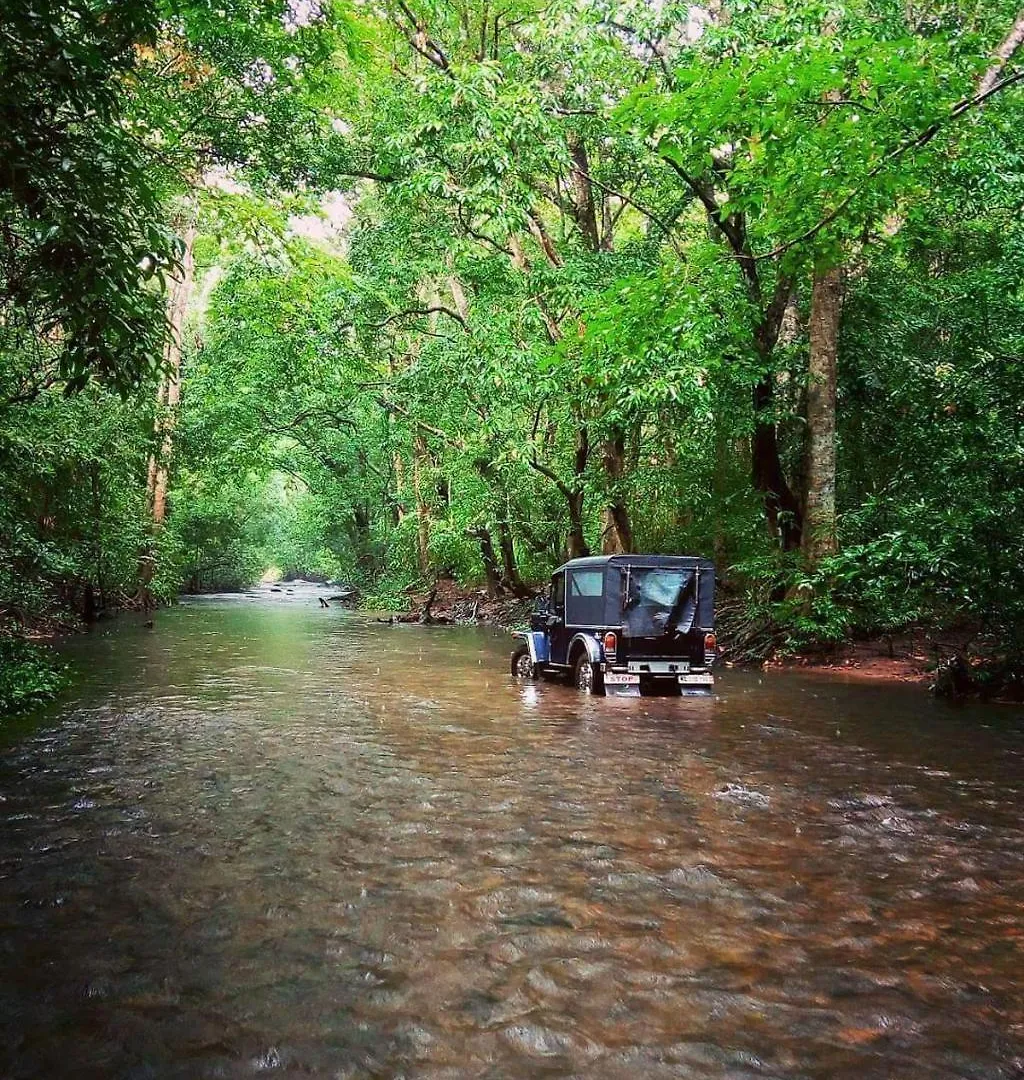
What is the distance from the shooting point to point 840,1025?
3068mm

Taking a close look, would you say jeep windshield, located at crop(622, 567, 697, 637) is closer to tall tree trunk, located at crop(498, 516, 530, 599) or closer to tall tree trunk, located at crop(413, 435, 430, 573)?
tall tree trunk, located at crop(498, 516, 530, 599)

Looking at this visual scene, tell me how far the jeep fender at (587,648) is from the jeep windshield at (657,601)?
0.50 m

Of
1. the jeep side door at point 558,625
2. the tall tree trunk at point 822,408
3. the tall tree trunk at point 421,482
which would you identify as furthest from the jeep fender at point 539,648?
the tall tree trunk at point 421,482

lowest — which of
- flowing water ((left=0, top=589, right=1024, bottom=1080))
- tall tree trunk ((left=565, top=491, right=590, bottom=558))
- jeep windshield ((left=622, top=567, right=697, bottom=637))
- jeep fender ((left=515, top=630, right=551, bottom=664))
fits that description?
flowing water ((left=0, top=589, right=1024, bottom=1080))

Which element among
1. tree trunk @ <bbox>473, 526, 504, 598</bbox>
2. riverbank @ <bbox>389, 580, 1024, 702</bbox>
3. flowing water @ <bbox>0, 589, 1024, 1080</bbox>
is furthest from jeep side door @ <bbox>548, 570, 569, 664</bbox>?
tree trunk @ <bbox>473, 526, 504, 598</bbox>

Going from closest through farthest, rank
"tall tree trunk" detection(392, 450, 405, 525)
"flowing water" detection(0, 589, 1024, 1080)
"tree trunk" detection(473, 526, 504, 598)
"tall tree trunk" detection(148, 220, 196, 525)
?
"flowing water" detection(0, 589, 1024, 1080) < "tall tree trunk" detection(148, 220, 196, 525) < "tree trunk" detection(473, 526, 504, 598) < "tall tree trunk" detection(392, 450, 405, 525)

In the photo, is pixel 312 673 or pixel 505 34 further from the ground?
pixel 505 34

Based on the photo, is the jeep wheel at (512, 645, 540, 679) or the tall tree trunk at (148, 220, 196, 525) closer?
the jeep wheel at (512, 645, 540, 679)

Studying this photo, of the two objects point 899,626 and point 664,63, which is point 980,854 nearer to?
point 899,626

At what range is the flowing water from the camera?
293 centimetres

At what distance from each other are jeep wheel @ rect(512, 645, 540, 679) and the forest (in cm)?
472

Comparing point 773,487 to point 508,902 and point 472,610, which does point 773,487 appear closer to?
point 508,902

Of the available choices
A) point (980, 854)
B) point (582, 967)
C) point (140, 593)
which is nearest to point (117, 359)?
point (582, 967)

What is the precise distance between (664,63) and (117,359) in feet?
39.6
